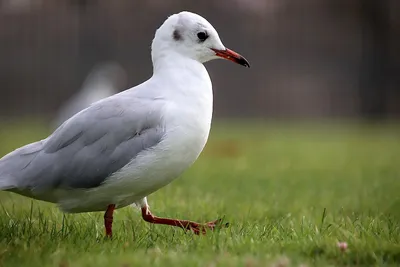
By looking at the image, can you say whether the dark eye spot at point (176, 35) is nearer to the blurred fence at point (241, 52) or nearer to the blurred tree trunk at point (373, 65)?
the blurred fence at point (241, 52)

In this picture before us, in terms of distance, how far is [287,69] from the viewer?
1870cm

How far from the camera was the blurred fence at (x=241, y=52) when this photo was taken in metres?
17.6

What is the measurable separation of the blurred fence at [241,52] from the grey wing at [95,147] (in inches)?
534

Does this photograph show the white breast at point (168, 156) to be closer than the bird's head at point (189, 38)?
Yes

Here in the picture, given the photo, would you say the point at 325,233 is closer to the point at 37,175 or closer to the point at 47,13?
the point at 37,175

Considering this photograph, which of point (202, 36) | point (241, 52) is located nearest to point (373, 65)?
point (241, 52)

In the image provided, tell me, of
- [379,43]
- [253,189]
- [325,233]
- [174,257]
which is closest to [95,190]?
[174,257]

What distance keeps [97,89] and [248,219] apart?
9423mm

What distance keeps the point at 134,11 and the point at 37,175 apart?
14204mm

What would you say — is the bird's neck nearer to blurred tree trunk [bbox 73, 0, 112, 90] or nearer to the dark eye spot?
the dark eye spot

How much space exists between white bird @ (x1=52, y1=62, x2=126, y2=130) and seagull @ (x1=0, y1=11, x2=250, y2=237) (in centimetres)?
781

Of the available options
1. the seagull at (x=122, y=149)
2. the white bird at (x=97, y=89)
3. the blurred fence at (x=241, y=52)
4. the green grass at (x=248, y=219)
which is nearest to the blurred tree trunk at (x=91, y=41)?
the blurred fence at (x=241, y=52)

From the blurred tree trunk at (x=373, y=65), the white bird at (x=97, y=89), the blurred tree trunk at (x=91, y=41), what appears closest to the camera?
the white bird at (x=97, y=89)

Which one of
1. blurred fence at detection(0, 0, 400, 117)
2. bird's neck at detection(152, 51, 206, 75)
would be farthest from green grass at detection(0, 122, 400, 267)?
blurred fence at detection(0, 0, 400, 117)
